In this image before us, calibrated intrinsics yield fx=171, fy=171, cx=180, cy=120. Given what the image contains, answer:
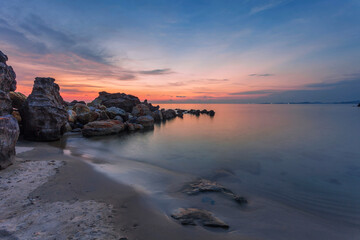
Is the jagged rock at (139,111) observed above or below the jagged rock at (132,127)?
above

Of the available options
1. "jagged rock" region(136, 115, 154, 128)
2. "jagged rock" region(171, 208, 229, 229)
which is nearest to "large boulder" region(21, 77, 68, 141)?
"jagged rock" region(136, 115, 154, 128)

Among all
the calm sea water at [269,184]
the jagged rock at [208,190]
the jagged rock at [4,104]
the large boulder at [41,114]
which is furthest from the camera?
the large boulder at [41,114]

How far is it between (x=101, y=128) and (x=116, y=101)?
20.6 meters

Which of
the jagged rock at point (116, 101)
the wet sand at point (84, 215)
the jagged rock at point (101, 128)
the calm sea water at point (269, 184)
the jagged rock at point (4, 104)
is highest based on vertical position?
the jagged rock at point (116, 101)

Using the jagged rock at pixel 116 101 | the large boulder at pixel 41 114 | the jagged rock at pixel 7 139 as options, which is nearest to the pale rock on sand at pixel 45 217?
the jagged rock at pixel 7 139

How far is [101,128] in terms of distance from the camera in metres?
17.3

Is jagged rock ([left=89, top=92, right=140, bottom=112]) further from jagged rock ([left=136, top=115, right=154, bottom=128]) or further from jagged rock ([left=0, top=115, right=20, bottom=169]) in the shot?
jagged rock ([left=0, top=115, right=20, bottom=169])

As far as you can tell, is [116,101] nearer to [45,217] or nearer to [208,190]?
[208,190]

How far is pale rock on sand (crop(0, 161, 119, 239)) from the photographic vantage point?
308 cm

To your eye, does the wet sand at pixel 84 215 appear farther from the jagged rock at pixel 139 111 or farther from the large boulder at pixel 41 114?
the jagged rock at pixel 139 111

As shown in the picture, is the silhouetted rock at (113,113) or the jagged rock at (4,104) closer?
the jagged rock at (4,104)

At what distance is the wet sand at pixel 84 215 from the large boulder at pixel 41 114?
801cm

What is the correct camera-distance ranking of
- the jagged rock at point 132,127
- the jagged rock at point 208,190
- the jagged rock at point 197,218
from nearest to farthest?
1. the jagged rock at point 197,218
2. the jagged rock at point 208,190
3. the jagged rock at point 132,127

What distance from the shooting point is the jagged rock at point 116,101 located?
36344mm
